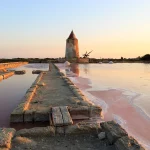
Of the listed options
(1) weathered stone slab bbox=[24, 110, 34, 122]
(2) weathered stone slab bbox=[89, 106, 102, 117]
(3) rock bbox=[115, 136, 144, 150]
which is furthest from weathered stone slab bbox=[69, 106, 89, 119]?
(3) rock bbox=[115, 136, 144, 150]

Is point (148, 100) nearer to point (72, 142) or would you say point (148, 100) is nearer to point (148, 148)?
point (148, 148)

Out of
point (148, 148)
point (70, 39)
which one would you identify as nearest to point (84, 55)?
point (70, 39)

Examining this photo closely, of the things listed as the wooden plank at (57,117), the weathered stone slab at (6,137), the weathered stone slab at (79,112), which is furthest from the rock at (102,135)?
the weathered stone slab at (79,112)

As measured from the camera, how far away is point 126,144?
98.0 inches

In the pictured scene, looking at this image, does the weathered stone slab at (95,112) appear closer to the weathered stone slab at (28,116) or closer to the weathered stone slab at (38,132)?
the weathered stone slab at (28,116)

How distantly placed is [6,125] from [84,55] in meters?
47.6

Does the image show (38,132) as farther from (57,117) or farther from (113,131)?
(113,131)

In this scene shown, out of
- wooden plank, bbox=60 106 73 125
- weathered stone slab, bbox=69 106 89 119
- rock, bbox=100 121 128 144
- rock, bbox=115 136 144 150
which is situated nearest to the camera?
rock, bbox=115 136 144 150

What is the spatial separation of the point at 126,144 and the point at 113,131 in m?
0.40

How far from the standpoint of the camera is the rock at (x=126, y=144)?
95.6 inches

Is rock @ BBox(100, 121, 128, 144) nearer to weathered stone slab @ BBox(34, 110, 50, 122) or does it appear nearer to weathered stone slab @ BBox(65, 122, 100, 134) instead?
weathered stone slab @ BBox(65, 122, 100, 134)

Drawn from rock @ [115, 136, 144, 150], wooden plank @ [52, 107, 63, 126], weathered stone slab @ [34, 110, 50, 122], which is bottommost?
weathered stone slab @ [34, 110, 50, 122]

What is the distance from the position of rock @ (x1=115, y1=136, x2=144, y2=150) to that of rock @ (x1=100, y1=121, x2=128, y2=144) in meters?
0.12

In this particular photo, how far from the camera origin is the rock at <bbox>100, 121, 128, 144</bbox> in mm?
2770
